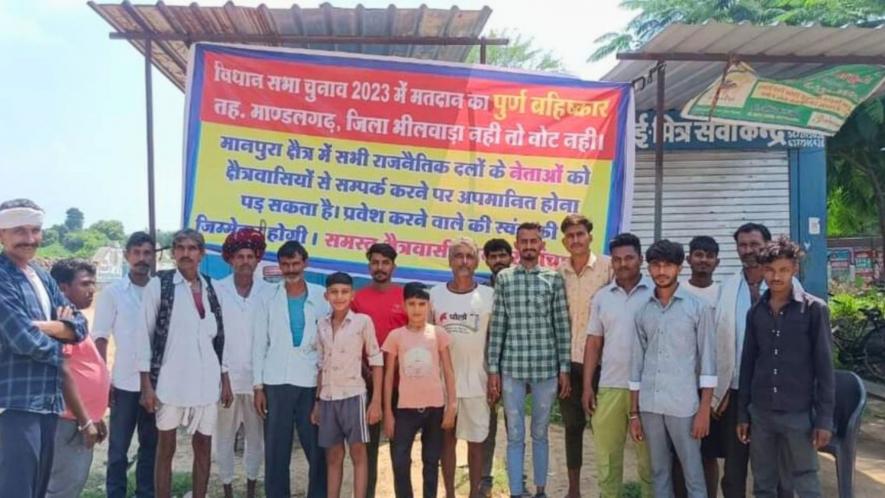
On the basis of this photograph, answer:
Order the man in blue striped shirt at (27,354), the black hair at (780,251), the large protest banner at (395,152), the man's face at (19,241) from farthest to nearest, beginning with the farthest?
the large protest banner at (395,152) < the black hair at (780,251) < the man's face at (19,241) < the man in blue striped shirt at (27,354)

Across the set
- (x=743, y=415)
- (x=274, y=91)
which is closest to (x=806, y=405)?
(x=743, y=415)

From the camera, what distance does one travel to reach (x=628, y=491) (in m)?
4.76

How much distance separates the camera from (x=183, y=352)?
395cm

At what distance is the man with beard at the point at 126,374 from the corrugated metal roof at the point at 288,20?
1.47 meters

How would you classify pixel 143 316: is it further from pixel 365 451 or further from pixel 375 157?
pixel 375 157

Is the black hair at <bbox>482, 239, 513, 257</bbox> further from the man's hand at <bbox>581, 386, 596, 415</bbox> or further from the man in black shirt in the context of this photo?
the man in black shirt

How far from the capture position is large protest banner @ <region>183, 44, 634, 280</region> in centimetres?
503

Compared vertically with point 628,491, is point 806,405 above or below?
above

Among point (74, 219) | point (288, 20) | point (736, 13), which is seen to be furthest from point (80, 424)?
point (74, 219)

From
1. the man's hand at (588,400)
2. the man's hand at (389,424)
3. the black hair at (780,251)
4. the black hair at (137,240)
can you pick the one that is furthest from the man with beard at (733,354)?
the black hair at (137,240)

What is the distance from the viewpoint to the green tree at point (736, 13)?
941 centimetres

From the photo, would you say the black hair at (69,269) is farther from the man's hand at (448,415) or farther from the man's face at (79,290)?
the man's hand at (448,415)

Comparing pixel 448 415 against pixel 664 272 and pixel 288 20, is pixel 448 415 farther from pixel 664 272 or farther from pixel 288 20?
pixel 288 20

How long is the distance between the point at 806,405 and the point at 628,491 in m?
1.68
